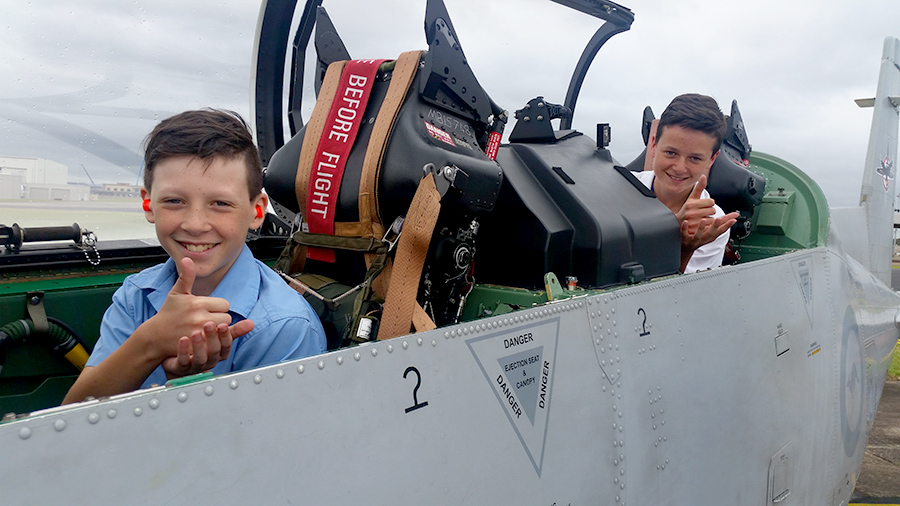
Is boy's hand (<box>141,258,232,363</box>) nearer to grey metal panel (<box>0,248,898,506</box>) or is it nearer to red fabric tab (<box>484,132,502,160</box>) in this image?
grey metal panel (<box>0,248,898,506</box>)

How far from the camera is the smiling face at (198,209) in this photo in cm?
84

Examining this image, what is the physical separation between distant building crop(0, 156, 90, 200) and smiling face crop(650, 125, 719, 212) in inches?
78.3

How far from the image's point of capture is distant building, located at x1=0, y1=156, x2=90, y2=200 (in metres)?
1.60

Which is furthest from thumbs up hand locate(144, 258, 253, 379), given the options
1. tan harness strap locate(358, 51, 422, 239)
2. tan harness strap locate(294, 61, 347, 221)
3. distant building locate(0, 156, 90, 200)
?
distant building locate(0, 156, 90, 200)

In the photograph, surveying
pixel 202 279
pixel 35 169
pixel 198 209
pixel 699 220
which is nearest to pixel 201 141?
pixel 198 209

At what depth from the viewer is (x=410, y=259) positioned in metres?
1.15

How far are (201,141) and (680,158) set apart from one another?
5.70 ft

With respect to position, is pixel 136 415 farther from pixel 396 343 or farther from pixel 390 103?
pixel 390 103

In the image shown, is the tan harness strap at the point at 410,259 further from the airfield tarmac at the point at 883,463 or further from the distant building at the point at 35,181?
the airfield tarmac at the point at 883,463

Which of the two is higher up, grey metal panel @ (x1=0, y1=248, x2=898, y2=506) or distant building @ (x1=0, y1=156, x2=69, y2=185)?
distant building @ (x1=0, y1=156, x2=69, y2=185)

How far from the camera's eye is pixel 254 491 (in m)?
0.63

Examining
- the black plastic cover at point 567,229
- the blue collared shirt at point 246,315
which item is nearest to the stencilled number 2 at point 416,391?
the blue collared shirt at point 246,315

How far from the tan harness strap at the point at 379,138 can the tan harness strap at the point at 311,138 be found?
155 millimetres

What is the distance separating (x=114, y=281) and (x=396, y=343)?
51.6 inches
